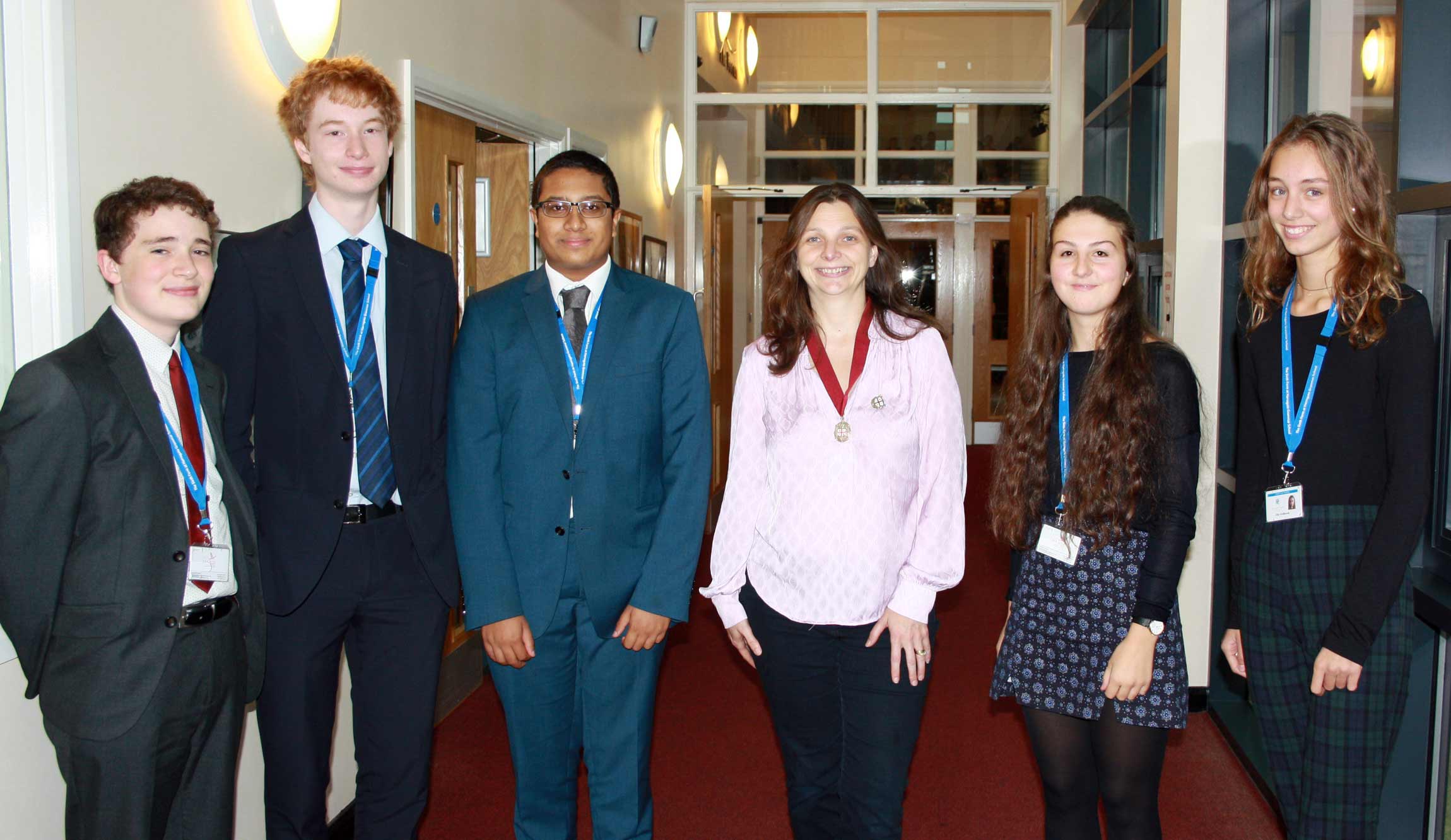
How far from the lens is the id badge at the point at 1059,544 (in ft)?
6.69

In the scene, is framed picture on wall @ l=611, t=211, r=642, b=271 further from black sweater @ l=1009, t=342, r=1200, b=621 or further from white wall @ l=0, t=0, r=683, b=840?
black sweater @ l=1009, t=342, r=1200, b=621

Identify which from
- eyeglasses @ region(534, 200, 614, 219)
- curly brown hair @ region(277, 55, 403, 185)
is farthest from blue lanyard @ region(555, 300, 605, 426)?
curly brown hair @ region(277, 55, 403, 185)

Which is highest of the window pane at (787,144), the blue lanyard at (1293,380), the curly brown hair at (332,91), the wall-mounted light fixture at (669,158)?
the window pane at (787,144)

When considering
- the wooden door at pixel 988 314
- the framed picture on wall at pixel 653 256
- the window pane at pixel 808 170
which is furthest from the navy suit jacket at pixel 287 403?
the wooden door at pixel 988 314

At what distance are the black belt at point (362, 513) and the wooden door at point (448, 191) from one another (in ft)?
5.50

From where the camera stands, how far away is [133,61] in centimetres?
229

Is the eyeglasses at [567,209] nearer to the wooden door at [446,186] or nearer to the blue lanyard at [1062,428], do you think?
the blue lanyard at [1062,428]

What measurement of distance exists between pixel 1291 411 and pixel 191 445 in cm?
203

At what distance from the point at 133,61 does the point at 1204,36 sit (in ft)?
11.9

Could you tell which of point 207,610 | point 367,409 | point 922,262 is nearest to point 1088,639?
point 367,409

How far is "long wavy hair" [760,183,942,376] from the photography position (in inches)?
84.6

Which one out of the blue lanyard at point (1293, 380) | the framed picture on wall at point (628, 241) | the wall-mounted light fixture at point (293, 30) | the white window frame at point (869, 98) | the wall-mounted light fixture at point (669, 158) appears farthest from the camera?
the white window frame at point (869, 98)

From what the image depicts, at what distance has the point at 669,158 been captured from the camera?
7.66m

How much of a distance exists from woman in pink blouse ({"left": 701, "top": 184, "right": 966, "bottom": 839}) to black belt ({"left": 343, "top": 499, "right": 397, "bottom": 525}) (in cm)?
71
